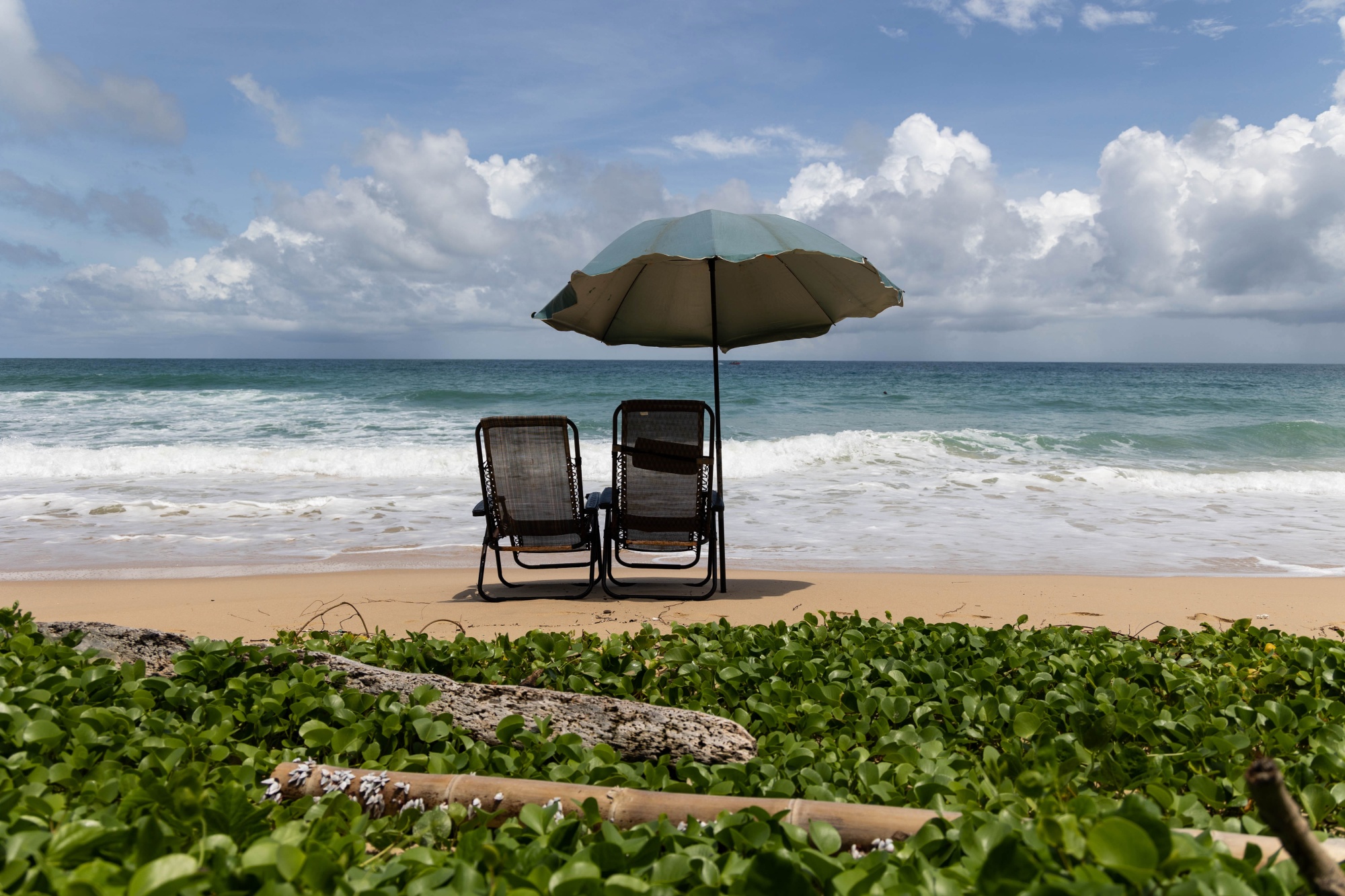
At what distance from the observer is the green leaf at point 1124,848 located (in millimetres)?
1160

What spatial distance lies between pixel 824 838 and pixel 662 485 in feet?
14.0

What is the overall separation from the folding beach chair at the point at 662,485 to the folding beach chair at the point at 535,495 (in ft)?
0.70

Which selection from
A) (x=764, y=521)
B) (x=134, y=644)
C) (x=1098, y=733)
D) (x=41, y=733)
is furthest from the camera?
(x=764, y=521)

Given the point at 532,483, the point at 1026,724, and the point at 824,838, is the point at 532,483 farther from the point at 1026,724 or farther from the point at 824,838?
the point at 824,838

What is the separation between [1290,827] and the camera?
0.94 metres

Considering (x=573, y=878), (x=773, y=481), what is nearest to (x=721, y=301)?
(x=573, y=878)

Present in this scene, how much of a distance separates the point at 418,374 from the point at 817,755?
49640mm

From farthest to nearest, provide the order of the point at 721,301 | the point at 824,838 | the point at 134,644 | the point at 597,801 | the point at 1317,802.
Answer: the point at 721,301, the point at 134,644, the point at 1317,802, the point at 597,801, the point at 824,838

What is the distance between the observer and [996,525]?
28.2 feet

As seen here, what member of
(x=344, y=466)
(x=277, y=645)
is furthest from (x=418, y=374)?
(x=277, y=645)

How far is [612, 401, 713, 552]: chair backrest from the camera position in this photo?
5.77 m

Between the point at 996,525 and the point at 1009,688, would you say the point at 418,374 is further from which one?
the point at 1009,688

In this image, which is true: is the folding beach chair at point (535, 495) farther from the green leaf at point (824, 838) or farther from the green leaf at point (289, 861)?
the green leaf at point (289, 861)

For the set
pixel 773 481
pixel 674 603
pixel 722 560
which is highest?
pixel 722 560
